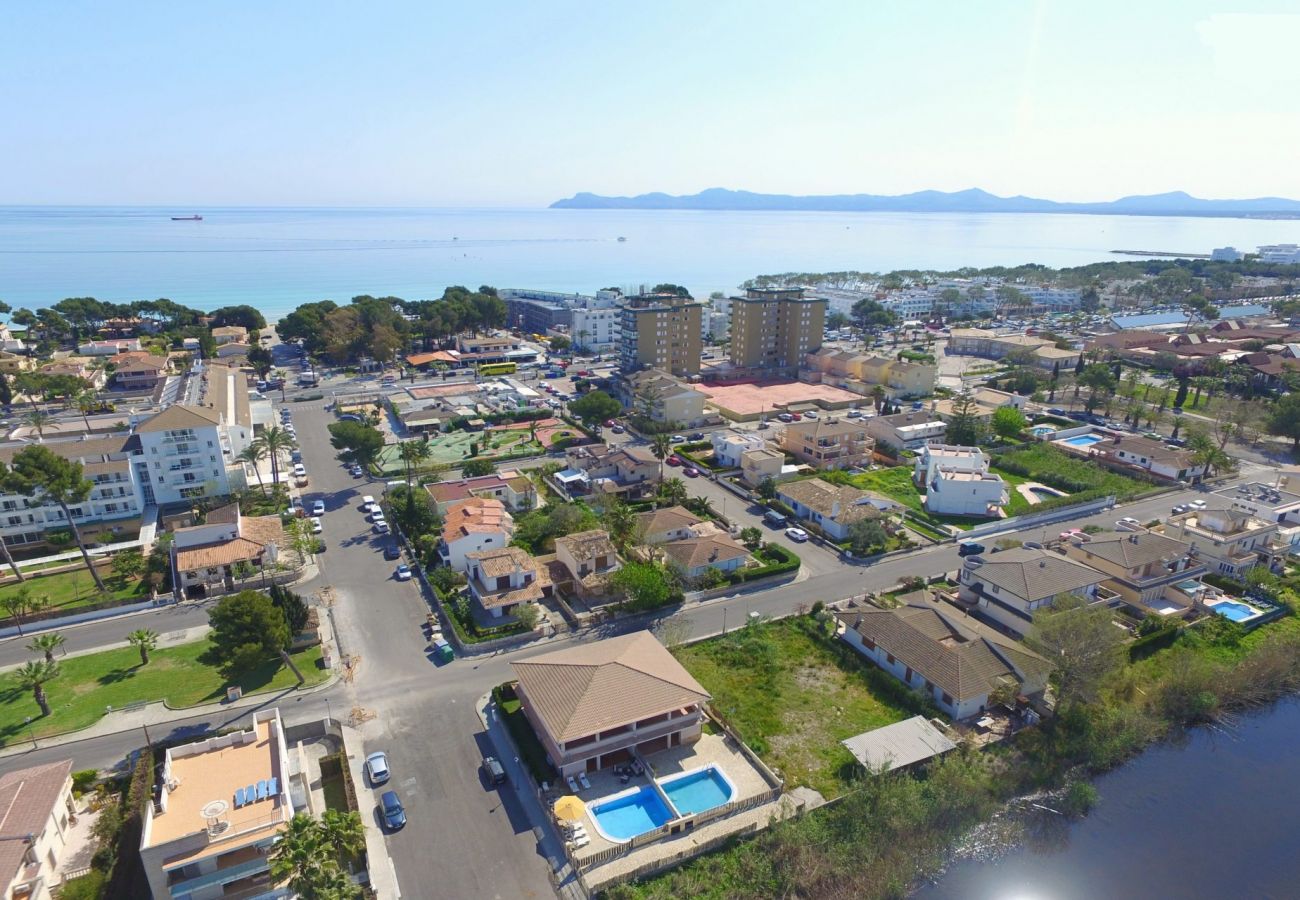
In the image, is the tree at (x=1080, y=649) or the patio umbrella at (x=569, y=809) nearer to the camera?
the patio umbrella at (x=569, y=809)

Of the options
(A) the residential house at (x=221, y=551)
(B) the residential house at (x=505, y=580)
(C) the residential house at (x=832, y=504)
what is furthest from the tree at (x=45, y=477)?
(C) the residential house at (x=832, y=504)

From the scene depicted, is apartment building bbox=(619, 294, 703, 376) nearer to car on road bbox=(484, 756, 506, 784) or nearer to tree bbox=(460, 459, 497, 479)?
tree bbox=(460, 459, 497, 479)

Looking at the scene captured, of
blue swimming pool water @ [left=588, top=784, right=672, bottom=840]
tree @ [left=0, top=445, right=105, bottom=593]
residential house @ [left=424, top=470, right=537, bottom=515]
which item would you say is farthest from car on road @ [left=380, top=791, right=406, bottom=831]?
tree @ [left=0, top=445, right=105, bottom=593]

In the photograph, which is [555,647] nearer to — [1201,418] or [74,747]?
[74,747]

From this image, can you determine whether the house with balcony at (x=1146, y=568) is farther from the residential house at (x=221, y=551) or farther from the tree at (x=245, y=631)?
the residential house at (x=221, y=551)

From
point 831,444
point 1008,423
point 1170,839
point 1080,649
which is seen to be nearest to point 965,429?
point 1008,423

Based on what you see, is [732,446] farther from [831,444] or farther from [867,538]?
[867,538]
